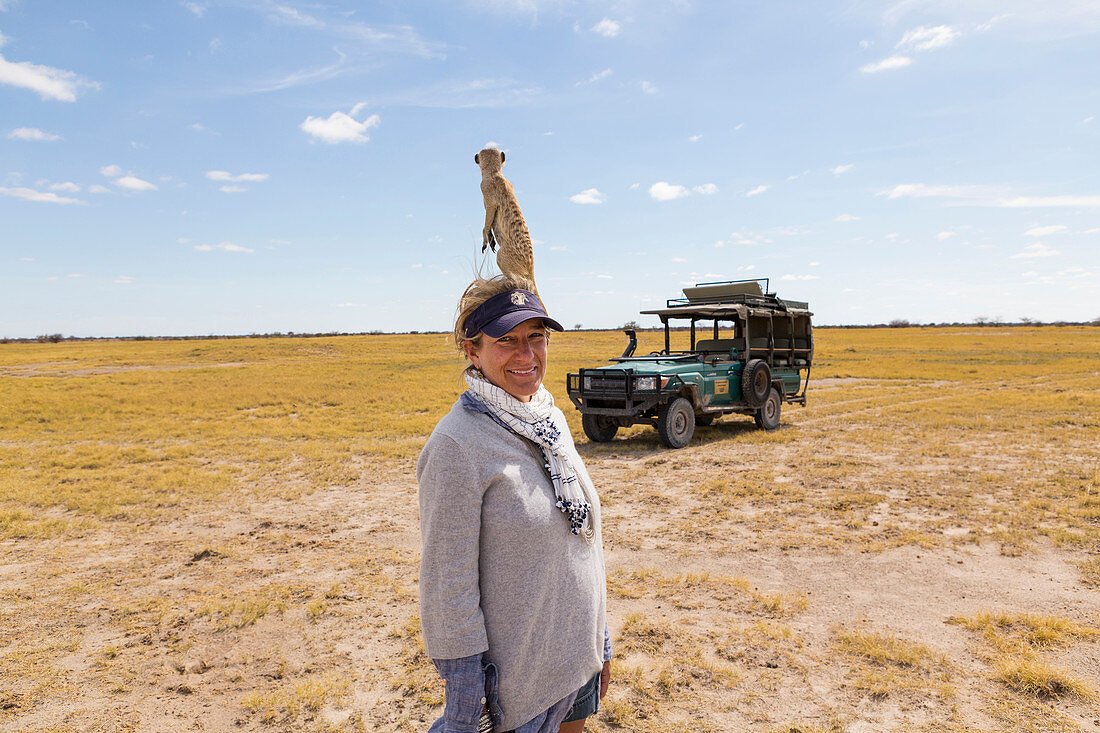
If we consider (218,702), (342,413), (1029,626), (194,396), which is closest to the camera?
(218,702)

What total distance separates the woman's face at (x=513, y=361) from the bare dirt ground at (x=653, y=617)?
2.21 metres

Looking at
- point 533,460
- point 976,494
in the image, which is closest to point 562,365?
point 976,494

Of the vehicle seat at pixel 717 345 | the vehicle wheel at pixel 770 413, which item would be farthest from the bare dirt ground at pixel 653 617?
the vehicle seat at pixel 717 345

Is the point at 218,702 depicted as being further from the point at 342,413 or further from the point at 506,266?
the point at 342,413

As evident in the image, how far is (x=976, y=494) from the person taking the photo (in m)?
7.03

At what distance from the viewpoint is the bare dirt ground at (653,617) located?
3.17m

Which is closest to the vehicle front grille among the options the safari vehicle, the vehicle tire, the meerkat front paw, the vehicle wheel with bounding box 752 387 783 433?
the safari vehicle

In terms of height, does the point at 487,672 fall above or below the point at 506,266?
below

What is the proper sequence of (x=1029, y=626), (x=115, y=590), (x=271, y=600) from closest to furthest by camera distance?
1. (x=1029, y=626)
2. (x=271, y=600)
3. (x=115, y=590)

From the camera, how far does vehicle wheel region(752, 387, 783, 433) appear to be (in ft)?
37.8

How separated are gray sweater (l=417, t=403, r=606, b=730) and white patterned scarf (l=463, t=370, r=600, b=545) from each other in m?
0.03

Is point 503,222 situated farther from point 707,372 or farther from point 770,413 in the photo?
point 770,413

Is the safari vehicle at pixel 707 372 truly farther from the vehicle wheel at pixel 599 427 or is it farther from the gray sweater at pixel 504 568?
the gray sweater at pixel 504 568

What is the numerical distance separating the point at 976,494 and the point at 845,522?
6.97 feet
